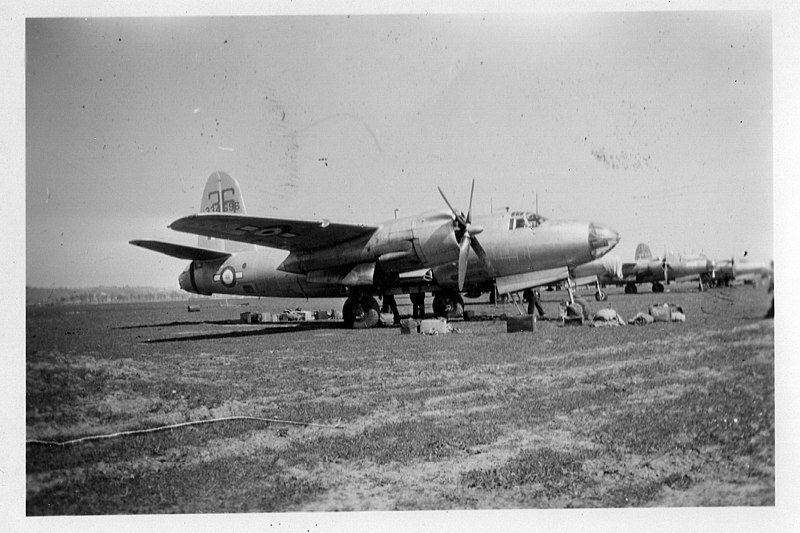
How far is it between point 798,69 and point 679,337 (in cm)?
282

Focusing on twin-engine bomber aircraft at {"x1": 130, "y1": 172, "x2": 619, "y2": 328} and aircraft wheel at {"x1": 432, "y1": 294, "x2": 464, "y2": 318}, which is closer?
twin-engine bomber aircraft at {"x1": 130, "y1": 172, "x2": 619, "y2": 328}

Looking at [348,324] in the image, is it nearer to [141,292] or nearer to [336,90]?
[141,292]

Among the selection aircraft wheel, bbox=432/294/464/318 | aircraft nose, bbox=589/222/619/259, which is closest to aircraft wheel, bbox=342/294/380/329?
aircraft wheel, bbox=432/294/464/318

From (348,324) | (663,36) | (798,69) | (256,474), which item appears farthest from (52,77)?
(798,69)

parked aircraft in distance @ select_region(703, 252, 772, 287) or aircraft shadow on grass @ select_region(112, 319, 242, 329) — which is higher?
parked aircraft in distance @ select_region(703, 252, 772, 287)

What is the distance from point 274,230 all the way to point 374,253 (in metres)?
1.46

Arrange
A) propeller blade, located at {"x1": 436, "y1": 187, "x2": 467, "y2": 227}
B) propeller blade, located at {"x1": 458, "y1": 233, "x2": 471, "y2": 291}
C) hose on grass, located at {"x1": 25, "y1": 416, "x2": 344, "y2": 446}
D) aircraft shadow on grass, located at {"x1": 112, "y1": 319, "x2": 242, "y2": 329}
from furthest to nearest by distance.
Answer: propeller blade, located at {"x1": 458, "y1": 233, "x2": 471, "y2": 291}
aircraft shadow on grass, located at {"x1": 112, "y1": 319, "x2": 242, "y2": 329}
propeller blade, located at {"x1": 436, "y1": 187, "x2": 467, "y2": 227}
hose on grass, located at {"x1": 25, "y1": 416, "x2": 344, "y2": 446}

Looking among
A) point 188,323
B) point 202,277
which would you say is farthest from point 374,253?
point 188,323

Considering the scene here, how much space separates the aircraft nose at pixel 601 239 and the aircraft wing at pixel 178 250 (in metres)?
5.15

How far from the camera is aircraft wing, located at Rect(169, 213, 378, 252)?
600 cm

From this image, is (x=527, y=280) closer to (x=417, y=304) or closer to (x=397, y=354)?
(x=417, y=304)

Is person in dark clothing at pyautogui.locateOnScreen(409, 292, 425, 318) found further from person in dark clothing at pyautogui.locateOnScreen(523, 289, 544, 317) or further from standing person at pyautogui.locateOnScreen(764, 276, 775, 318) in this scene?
standing person at pyautogui.locateOnScreen(764, 276, 775, 318)

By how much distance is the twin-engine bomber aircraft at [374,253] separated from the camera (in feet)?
21.8

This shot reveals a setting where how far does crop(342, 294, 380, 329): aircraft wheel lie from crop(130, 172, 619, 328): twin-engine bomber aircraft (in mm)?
16
